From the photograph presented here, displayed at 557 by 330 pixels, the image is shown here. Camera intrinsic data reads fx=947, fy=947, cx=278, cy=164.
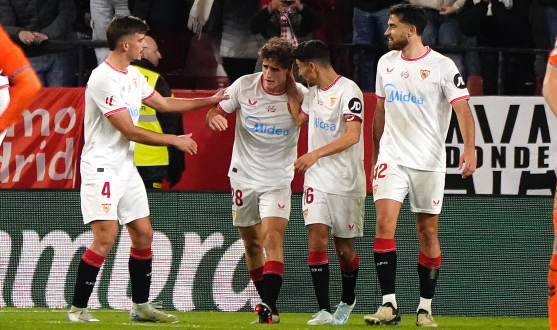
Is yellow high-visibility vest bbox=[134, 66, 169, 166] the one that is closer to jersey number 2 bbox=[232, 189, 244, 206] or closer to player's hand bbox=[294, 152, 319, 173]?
jersey number 2 bbox=[232, 189, 244, 206]

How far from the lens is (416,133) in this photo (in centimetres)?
739

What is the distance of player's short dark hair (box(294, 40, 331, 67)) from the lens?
773 cm

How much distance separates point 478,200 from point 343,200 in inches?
73.3

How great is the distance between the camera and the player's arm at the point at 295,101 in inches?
310

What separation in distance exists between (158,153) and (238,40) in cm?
195

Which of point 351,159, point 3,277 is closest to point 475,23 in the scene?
point 351,159

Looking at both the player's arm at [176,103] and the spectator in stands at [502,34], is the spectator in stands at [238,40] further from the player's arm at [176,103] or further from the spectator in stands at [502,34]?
the player's arm at [176,103]

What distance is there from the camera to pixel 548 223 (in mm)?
9031

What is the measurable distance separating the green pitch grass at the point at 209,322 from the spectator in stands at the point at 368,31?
10.5 ft

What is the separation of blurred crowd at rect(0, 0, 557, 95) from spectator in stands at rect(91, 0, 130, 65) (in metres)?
0.01

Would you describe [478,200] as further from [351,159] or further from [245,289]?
[245,289]

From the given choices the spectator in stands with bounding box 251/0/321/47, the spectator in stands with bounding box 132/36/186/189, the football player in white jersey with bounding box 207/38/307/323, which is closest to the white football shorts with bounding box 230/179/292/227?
the football player in white jersey with bounding box 207/38/307/323

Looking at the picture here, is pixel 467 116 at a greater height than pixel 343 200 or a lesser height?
greater

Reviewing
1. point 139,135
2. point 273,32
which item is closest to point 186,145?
point 139,135
